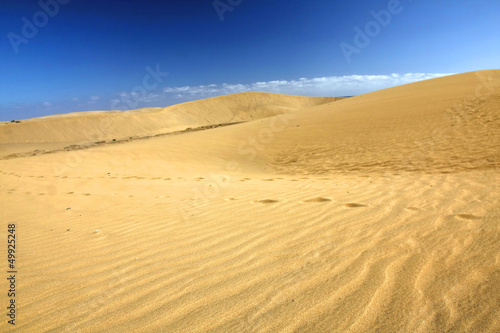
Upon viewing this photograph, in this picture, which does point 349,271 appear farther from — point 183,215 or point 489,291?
point 183,215

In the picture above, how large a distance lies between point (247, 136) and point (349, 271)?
46.0ft

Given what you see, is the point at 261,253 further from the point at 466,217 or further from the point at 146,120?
the point at 146,120

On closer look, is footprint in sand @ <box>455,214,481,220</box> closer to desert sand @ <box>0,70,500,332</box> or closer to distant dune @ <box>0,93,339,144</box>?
desert sand @ <box>0,70,500,332</box>

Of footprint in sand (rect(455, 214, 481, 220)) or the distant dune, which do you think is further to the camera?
the distant dune

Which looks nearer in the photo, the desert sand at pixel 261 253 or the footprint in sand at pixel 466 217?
the desert sand at pixel 261 253

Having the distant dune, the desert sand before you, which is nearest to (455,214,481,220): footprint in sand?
the desert sand

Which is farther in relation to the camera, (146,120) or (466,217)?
(146,120)

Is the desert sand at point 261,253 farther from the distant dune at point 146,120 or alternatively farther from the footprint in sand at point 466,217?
the distant dune at point 146,120

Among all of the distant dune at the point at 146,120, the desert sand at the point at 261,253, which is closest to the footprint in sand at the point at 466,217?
the desert sand at the point at 261,253

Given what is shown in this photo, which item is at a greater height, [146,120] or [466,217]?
[146,120]

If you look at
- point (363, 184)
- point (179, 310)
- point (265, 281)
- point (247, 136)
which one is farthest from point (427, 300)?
point (247, 136)

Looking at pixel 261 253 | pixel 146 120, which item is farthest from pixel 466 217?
pixel 146 120

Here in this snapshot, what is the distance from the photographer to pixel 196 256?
8.55 feet

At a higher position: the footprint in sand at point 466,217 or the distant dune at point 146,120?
the distant dune at point 146,120
